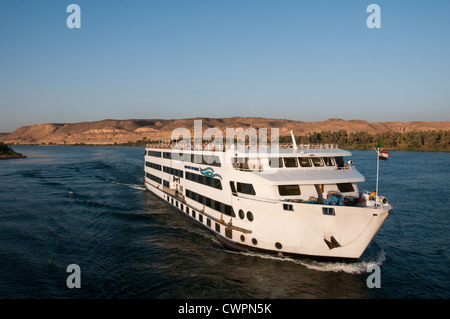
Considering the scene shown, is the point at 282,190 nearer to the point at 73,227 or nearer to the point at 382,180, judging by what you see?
the point at 73,227

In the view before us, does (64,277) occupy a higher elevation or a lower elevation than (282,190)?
lower

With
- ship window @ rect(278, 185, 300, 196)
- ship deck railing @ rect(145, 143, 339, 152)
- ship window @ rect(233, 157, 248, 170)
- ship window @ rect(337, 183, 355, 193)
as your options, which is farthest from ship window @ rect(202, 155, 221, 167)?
ship window @ rect(337, 183, 355, 193)

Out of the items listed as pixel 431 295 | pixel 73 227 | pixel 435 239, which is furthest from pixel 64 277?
pixel 435 239

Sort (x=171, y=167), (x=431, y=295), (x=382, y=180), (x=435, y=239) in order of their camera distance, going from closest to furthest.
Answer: (x=431, y=295), (x=435, y=239), (x=171, y=167), (x=382, y=180)

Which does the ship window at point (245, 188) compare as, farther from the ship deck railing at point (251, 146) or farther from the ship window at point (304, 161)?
the ship window at point (304, 161)

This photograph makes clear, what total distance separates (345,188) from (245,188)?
572 centimetres

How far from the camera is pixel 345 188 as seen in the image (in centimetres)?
1709

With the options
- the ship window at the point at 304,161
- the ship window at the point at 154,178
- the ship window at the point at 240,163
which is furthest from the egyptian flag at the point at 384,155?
the ship window at the point at 154,178

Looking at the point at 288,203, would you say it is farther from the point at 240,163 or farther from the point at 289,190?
the point at 240,163

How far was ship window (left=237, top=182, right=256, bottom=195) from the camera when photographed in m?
16.7

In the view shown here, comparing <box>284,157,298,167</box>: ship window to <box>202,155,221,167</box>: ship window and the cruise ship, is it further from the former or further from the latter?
<box>202,155,221,167</box>: ship window

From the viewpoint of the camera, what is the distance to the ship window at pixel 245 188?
54.8ft

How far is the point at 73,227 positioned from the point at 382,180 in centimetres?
4148
